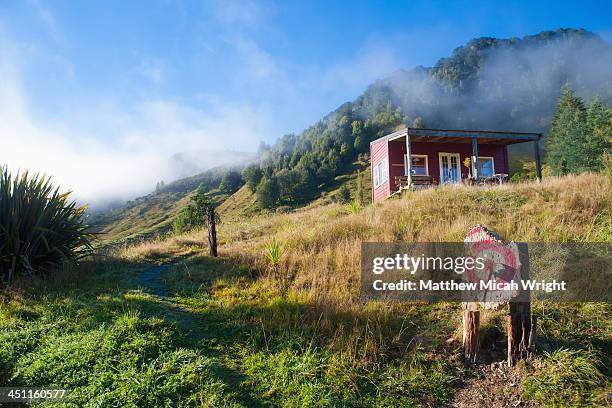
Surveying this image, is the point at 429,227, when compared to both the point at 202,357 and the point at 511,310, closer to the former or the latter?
the point at 511,310

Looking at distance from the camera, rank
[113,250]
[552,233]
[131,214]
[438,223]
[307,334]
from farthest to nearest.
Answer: [131,214] → [113,250] → [438,223] → [552,233] → [307,334]

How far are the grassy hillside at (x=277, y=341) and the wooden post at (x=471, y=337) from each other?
0.14 m

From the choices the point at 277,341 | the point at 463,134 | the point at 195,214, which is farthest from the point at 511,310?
the point at 195,214

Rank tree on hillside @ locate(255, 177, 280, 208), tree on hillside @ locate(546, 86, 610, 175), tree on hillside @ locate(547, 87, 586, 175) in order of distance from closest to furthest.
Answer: tree on hillside @ locate(546, 86, 610, 175)
tree on hillside @ locate(547, 87, 586, 175)
tree on hillside @ locate(255, 177, 280, 208)

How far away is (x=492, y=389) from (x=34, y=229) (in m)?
9.22

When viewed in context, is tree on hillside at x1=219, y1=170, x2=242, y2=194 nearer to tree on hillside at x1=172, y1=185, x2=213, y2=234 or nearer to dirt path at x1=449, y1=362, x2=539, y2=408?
tree on hillside at x1=172, y1=185, x2=213, y2=234

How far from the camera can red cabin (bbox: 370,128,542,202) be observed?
21250mm

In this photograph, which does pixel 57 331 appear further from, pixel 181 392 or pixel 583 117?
pixel 583 117

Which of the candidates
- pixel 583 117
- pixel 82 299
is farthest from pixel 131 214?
pixel 82 299

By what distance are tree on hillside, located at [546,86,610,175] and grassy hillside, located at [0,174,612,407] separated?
37.6 meters

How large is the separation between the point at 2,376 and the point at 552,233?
9.34 metres

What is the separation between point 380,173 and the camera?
23.8 meters

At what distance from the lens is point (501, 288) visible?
182 inches

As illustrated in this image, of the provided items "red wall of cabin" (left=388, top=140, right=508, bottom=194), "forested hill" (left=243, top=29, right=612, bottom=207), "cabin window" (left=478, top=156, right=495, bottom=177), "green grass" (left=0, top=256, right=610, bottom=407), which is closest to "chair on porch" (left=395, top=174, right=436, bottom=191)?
"red wall of cabin" (left=388, top=140, right=508, bottom=194)
